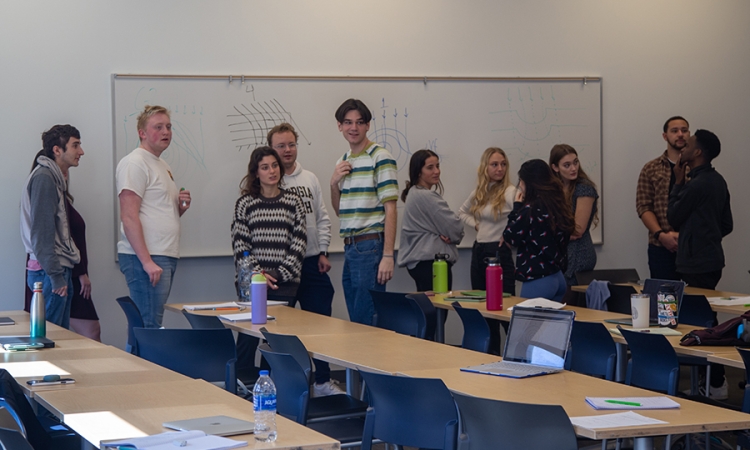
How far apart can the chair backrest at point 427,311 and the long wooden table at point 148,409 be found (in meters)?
2.08

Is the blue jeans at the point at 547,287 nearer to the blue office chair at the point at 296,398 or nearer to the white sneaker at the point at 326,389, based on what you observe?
the white sneaker at the point at 326,389

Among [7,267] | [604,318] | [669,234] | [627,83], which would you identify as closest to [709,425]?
[604,318]

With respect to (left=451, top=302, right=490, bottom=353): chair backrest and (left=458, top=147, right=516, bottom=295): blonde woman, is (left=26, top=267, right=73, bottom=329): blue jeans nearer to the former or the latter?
(left=451, top=302, right=490, bottom=353): chair backrest

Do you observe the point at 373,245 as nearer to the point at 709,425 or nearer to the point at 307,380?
the point at 307,380

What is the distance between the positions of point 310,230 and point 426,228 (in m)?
0.80

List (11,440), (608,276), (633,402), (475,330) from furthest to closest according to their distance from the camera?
1. (608,276)
2. (475,330)
3. (633,402)
4. (11,440)

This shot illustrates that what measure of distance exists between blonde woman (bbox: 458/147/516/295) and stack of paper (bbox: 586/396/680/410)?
366 centimetres

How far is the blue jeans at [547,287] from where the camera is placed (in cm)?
476

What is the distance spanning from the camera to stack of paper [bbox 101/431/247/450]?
179 cm

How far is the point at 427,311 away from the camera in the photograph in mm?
4551

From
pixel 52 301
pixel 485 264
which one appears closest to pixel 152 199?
pixel 52 301

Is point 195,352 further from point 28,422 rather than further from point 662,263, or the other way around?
point 662,263

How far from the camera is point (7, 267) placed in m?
5.59

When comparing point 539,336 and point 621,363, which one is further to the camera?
point 621,363
